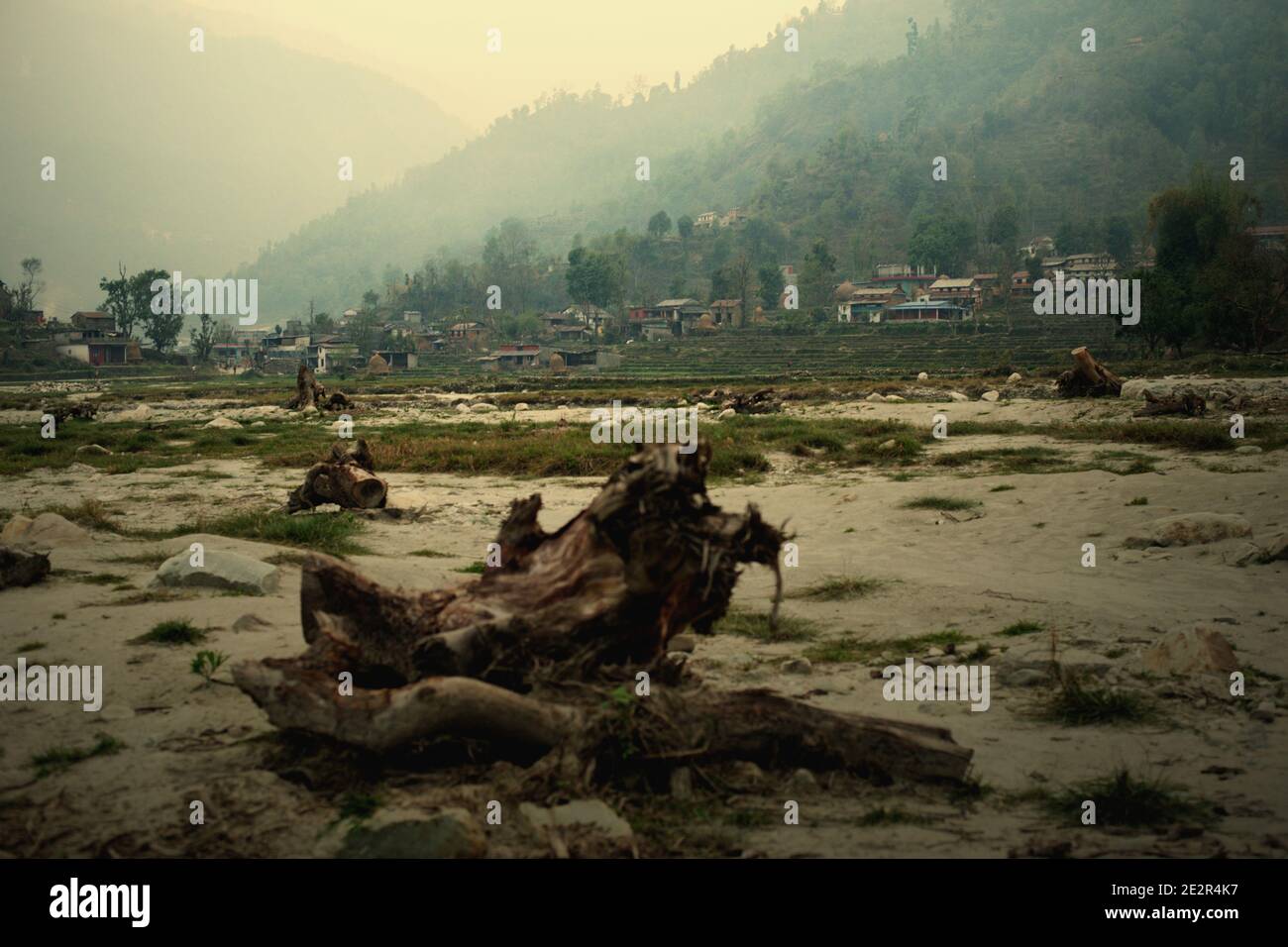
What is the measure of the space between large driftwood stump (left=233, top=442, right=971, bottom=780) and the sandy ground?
264mm

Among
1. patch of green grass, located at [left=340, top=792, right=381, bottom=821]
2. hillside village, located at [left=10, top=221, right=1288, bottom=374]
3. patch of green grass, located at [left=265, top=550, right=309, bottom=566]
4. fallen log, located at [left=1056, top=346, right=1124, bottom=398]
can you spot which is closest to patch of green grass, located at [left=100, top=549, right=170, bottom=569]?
patch of green grass, located at [left=265, top=550, right=309, bottom=566]

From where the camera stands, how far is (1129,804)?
4988 millimetres

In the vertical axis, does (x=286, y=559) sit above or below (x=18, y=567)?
below

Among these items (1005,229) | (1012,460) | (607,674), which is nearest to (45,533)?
(607,674)

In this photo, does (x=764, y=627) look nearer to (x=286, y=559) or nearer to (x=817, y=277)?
(x=286, y=559)

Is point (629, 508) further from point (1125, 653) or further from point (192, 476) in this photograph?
point (192, 476)

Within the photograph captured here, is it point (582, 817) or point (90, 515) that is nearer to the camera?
point (582, 817)

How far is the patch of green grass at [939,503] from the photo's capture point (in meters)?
14.8

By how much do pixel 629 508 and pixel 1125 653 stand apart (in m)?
4.56

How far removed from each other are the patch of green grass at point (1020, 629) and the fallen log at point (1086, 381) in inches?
1051

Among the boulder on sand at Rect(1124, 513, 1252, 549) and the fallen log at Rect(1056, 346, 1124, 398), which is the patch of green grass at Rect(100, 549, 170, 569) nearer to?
the boulder on sand at Rect(1124, 513, 1252, 549)

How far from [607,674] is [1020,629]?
4.46 metres

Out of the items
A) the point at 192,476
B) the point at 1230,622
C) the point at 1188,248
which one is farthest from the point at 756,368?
the point at 1230,622

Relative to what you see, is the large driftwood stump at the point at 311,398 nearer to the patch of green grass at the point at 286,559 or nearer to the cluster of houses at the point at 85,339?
the patch of green grass at the point at 286,559
